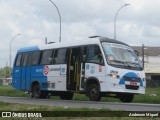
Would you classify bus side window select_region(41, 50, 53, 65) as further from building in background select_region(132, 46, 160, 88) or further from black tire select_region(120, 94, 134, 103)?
building in background select_region(132, 46, 160, 88)

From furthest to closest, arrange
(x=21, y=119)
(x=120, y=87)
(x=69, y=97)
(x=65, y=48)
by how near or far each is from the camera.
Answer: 1. (x=69, y=97)
2. (x=65, y=48)
3. (x=120, y=87)
4. (x=21, y=119)

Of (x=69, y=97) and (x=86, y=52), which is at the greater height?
(x=86, y=52)

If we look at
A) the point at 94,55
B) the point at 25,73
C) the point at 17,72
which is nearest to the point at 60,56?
the point at 94,55

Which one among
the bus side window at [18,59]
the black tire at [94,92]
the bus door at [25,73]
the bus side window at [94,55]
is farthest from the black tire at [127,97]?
the bus side window at [18,59]

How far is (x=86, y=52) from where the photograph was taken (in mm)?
23297

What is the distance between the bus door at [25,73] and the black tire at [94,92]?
21.1ft

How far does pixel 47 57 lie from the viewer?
1057 inches

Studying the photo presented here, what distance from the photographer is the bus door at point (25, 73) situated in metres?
28.4

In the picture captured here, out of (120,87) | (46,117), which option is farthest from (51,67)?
(46,117)

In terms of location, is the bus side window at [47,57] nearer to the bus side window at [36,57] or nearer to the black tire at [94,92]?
the bus side window at [36,57]

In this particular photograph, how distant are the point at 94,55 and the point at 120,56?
123 centimetres

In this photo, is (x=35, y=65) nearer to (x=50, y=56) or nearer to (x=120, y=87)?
(x=50, y=56)

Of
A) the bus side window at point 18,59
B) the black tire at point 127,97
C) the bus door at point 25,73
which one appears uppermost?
the bus side window at point 18,59

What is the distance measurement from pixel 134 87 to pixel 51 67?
5.50 meters
